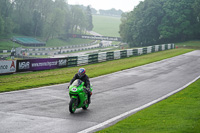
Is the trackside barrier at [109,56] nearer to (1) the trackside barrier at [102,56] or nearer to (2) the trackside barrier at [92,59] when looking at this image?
(1) the trackside barrier at [102,56]

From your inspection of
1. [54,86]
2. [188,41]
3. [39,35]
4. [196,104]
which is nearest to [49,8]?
[39,35]

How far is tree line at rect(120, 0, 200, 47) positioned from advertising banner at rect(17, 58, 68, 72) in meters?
56.5

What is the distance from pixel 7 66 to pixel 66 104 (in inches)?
473

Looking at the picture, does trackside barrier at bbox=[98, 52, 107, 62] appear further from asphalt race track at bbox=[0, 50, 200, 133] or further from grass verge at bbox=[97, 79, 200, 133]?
grass verge at bbox=[97, 79, 200, 133]

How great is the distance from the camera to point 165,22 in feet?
267

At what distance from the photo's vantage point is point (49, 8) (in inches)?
4513

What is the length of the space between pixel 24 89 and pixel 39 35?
91856 millimetres

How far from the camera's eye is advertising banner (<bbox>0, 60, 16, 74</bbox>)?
889 inches

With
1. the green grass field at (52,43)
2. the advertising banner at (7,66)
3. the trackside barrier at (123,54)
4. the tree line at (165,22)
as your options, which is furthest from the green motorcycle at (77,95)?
the tree line at (165,22)

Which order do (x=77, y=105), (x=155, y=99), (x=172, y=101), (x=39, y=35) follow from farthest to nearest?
(x=39, y=35) → (x=155, y=99) → (x=172, y=101) → (x=77, y=105)

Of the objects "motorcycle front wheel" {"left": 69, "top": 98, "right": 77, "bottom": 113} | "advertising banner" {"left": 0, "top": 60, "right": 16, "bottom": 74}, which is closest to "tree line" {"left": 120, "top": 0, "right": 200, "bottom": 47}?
"advertising banner" {"left": 0, "top": 60, "right": 16, "bottom": 74}

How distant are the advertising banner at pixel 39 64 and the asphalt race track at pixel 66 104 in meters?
7.32

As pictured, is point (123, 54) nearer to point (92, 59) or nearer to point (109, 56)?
point (109, 56)

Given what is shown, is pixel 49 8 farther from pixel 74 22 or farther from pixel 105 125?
pixel 105 125
